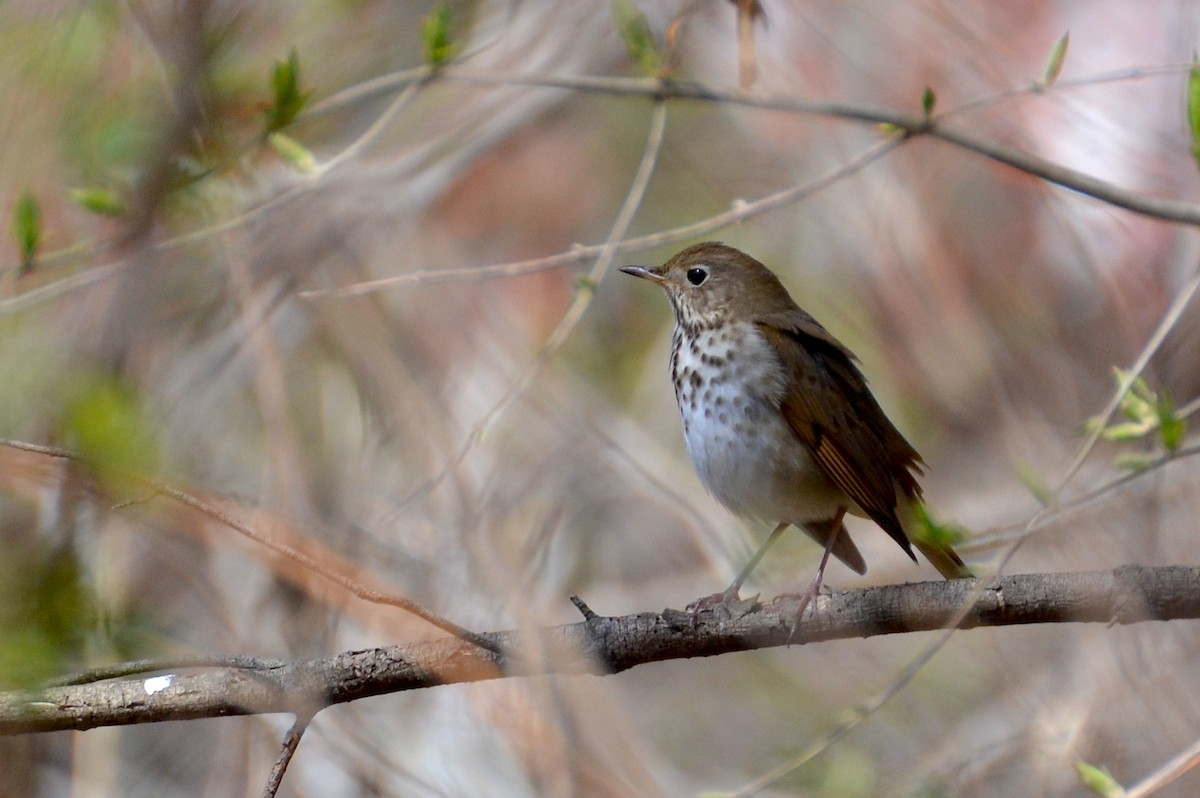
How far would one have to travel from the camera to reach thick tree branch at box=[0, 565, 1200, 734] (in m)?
2.79

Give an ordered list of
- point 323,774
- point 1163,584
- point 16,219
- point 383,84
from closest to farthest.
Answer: point 1163,584, point 16,219, point 383,84, point 323,774

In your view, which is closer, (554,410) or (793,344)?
(793,344)

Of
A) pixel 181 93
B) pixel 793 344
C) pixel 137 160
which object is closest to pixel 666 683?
pixel 793 344

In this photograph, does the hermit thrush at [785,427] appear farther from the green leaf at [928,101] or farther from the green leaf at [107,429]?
the green leaf at [107,429]

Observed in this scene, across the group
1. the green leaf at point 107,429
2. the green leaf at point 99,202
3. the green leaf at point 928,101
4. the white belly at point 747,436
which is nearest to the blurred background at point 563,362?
the green leaf at point 99,202

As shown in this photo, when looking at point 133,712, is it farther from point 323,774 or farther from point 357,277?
point 357,277

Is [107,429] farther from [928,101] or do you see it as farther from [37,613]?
[928,101]

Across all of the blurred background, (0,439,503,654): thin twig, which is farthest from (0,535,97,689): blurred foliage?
the blurred background

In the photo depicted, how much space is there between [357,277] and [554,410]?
3.37ft

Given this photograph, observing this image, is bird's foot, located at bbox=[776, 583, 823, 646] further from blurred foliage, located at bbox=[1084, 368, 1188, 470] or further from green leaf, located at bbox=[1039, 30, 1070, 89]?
green leaf, located at bbox=[1039, 30, 1070, 89]

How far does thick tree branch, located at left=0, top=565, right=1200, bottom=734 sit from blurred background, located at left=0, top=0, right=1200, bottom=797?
0.47ft

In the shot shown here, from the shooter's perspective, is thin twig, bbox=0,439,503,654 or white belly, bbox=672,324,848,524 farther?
white belly, bbox=672,324,848,524

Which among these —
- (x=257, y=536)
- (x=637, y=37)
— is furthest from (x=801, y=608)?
(x=637, y=37)

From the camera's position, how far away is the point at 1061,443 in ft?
18.7
